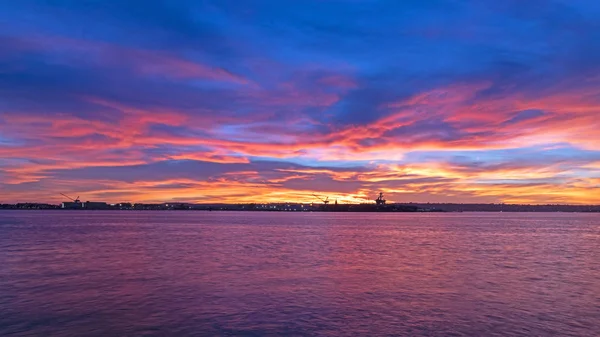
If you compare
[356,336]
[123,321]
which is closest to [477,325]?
[356,336]

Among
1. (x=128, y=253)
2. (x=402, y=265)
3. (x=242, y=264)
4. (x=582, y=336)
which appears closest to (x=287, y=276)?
(x=242, y=264)

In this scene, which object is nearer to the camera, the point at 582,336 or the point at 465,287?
the point at 582,336

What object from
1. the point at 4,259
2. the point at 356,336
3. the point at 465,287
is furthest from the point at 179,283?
the point at 4,259

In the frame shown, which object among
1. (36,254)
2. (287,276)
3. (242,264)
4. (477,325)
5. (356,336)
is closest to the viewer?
(356,336)

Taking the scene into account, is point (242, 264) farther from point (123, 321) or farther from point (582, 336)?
point (582, 336)

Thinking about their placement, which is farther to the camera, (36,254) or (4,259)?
(36,254)

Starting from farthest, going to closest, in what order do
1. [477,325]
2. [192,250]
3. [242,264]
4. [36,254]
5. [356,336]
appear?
[192,250], [36,254], [242,264], [477,325], [356,336]

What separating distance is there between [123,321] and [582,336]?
884 inches

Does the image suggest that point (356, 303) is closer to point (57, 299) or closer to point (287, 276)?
point (287, 276)

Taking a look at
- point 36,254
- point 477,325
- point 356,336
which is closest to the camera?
point 356,336

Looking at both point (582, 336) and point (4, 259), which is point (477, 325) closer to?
point (582, 336)

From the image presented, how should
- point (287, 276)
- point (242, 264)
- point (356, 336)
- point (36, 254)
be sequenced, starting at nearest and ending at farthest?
point (356, 336) → point (287, 276) → point (242, 264) → point (36, 254)

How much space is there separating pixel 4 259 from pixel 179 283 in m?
26.2

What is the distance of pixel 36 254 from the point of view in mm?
54312
